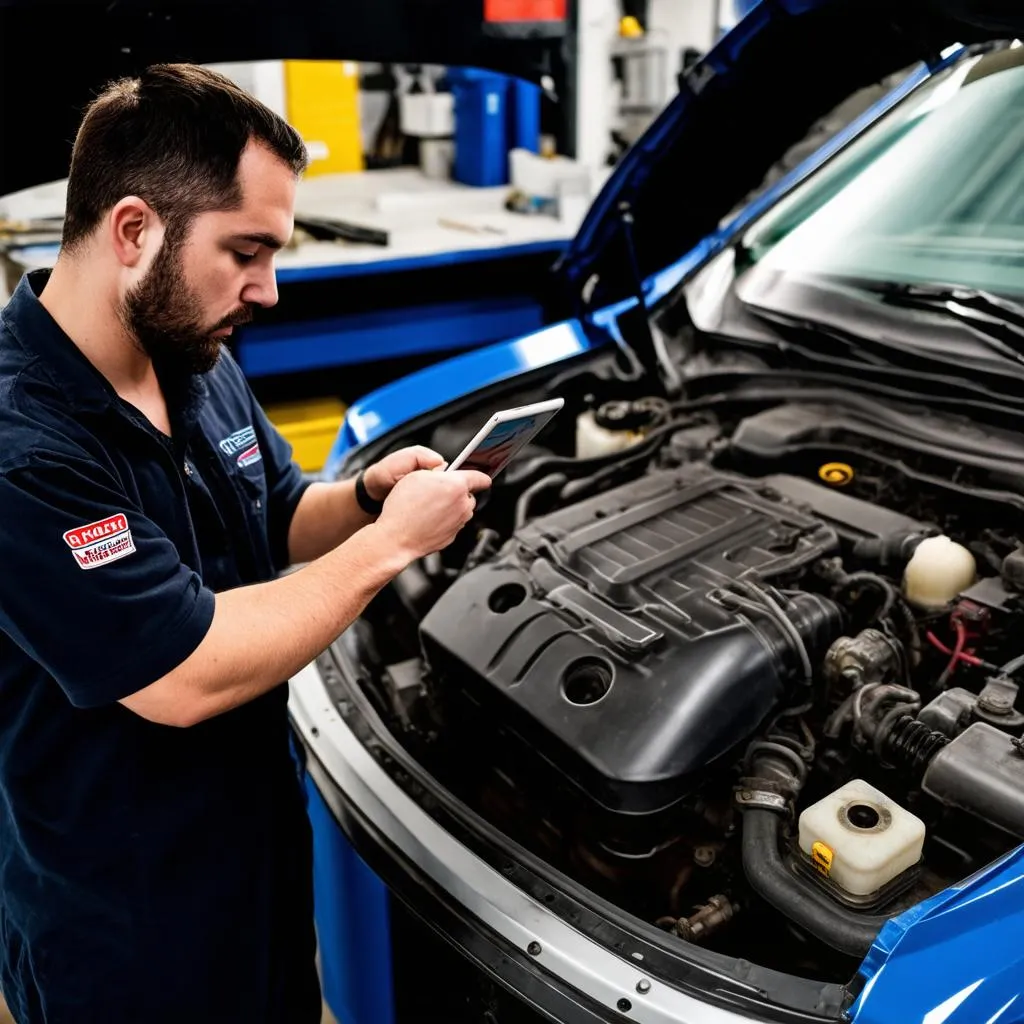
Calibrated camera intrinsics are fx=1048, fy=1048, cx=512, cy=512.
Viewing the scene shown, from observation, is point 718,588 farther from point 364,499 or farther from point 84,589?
point 84,589

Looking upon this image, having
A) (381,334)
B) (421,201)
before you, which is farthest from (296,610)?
(421,201)

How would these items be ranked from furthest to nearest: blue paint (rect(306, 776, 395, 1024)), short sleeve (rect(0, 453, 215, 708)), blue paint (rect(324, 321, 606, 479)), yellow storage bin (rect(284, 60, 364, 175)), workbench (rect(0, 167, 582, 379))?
yellow storage bin (rect(284, 60, 364, 175)), workbench (rect(0, 167, 582, 379)), blue paint (rect(324, 321, 606, 479)), blue paint (rect(306, 776, 395, 1024)), short sleeve (rect(0, 453, 215, 708))

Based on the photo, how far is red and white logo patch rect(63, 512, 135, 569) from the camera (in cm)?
102

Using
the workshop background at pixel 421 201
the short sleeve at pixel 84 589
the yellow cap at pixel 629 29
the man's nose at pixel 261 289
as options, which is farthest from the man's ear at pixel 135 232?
the yellow cap at pixel 629 29

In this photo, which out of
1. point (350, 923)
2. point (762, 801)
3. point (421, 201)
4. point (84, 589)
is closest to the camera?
point (84, 589)

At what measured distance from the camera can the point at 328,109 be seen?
465 centimetres

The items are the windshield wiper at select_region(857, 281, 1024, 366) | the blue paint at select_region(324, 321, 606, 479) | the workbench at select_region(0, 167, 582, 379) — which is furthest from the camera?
the workbench at select_region(0, 167, 582, 379)

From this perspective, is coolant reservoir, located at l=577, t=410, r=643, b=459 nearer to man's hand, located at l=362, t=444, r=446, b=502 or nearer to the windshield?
the windshield

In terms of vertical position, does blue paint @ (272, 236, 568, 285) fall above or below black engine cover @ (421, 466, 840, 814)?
below

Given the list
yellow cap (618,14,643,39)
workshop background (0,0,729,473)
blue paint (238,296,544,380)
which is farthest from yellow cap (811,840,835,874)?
yellow cap (618,14,643,39)

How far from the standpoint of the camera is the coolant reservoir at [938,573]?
1.52 metres

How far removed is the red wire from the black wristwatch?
81 centimetres

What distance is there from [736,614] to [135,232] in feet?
2.85

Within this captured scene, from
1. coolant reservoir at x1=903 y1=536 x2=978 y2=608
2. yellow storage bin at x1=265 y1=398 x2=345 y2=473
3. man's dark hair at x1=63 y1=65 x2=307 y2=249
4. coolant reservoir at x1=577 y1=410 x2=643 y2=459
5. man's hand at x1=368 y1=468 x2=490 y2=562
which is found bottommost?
yellow storage bin at x1=265 y1=398 x2=345 y2=473
